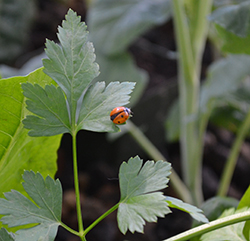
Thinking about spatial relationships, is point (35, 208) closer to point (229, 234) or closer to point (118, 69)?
point (229, 234)

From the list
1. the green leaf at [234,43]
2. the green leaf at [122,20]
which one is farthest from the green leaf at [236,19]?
the green leaf at [122,20]

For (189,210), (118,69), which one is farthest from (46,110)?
(118,69)

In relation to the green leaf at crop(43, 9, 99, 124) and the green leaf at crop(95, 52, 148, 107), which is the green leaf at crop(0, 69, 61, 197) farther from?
the green leaf at crop(95, 52, 148, 107)

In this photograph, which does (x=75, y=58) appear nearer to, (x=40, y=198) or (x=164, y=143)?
(x=40, y=198)

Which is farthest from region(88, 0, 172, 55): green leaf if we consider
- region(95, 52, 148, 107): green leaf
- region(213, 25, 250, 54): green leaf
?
region(213, 25, 250, 54): green leaf

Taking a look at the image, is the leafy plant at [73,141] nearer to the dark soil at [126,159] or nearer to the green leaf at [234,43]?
the green leaf at [234,43]

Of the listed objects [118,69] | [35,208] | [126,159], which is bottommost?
[126,159]
